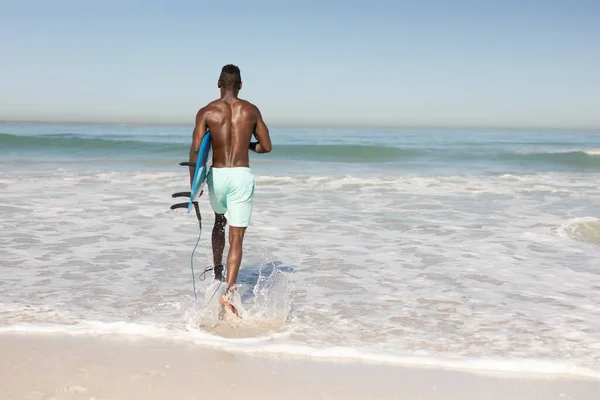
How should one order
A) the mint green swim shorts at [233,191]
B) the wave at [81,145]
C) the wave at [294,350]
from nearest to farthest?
the wave at [294,350], the mint green swim shorts at [233,191], the wave at [81,145]

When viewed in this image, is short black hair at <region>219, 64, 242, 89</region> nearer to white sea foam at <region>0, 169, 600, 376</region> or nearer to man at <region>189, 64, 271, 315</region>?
man at <region>189, 64, 271, 315</region>

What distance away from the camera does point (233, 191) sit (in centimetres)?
480

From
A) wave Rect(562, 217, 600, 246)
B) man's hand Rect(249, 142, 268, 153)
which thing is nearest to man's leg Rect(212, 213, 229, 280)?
man's hand Rect(249, 142, 268, 153)

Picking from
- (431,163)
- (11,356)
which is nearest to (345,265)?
(11,356)

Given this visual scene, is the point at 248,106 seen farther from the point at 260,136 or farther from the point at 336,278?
the point at 336,278

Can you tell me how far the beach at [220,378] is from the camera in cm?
347

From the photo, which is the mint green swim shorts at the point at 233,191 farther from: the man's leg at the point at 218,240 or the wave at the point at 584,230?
the wave at the point at 584,230

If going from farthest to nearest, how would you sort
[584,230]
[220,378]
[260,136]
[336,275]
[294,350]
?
[584,230] < [336,275] < [260,136] < [294,350] < [220,378]

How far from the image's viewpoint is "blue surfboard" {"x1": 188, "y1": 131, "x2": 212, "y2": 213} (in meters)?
4.67

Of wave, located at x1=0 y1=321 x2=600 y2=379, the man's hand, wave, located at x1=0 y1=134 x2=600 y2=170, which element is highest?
the man's hand

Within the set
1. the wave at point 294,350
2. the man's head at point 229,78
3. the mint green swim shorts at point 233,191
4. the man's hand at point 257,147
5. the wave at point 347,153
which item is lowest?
the wave at point 294,350

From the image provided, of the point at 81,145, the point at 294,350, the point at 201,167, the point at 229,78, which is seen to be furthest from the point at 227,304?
the point at 81,145

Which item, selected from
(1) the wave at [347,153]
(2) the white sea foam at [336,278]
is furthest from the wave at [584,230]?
(1) the wave at [347,153]

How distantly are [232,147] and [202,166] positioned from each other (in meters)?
0.26
